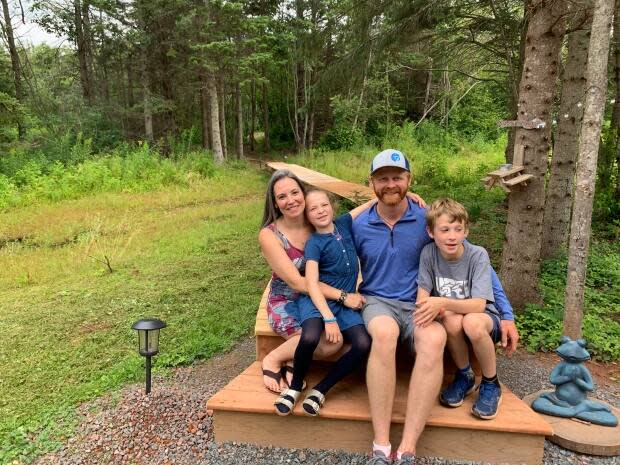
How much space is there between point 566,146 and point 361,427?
13.4 feet

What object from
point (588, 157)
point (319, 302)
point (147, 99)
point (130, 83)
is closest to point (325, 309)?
point (319, 302)

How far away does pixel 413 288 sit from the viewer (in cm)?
243

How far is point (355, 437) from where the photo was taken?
7.59 feet

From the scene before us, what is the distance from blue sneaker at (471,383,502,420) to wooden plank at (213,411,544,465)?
0.09 m

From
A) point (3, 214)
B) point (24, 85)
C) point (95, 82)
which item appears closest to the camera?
point (3, 214)

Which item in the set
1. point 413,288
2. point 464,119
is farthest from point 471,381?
point 464,119

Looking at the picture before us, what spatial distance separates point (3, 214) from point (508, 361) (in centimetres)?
884

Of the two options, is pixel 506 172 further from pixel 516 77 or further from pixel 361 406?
pixel 516 77

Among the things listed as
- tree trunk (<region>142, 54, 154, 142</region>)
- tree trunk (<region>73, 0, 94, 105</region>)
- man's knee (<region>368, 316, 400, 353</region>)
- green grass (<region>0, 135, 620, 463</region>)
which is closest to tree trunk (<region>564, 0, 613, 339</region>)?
green grass (<region>0, 135, 620, 463</region>)

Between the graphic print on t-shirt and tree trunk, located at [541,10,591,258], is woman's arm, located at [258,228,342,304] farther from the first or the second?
tree trunk, located at [541,10,591,258]

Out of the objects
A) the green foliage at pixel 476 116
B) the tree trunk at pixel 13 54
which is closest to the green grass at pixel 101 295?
the tree trunk at pixel 13 54

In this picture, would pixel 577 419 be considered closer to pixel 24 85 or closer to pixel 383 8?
pixel 383 8

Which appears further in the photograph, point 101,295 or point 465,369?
point 101,295

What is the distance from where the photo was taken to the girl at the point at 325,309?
2266 millimetres
